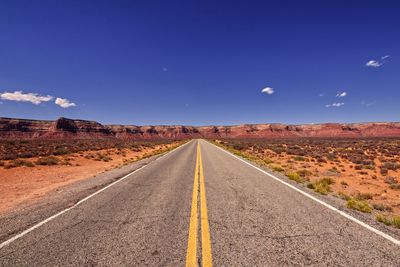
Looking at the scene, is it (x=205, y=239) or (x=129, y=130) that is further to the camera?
(x=129, y=130)

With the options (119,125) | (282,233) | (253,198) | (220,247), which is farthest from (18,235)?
(119,125)

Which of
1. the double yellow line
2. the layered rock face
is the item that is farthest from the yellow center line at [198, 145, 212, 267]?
the layered rock face

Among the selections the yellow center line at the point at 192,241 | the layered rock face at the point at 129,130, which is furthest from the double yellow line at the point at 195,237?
the layered rock face at the point at 129,130

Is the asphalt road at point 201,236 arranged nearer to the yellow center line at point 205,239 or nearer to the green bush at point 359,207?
the yellow center line at point 205,239

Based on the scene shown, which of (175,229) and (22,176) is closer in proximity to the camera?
(175,229)

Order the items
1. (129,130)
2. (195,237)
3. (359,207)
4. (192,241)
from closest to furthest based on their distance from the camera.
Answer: (192,241), (195,237), (359,207), (129,130)

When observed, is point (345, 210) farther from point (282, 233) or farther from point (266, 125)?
point (266, 125)

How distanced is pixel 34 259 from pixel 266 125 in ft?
657

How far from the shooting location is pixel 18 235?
432 cm

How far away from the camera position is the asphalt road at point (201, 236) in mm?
3330

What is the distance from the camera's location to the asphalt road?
3.33m

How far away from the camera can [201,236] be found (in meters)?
4.04

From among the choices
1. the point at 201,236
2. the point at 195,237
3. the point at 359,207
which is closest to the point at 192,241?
the point at 195,237

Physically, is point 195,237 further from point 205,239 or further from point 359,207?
point 359,207
